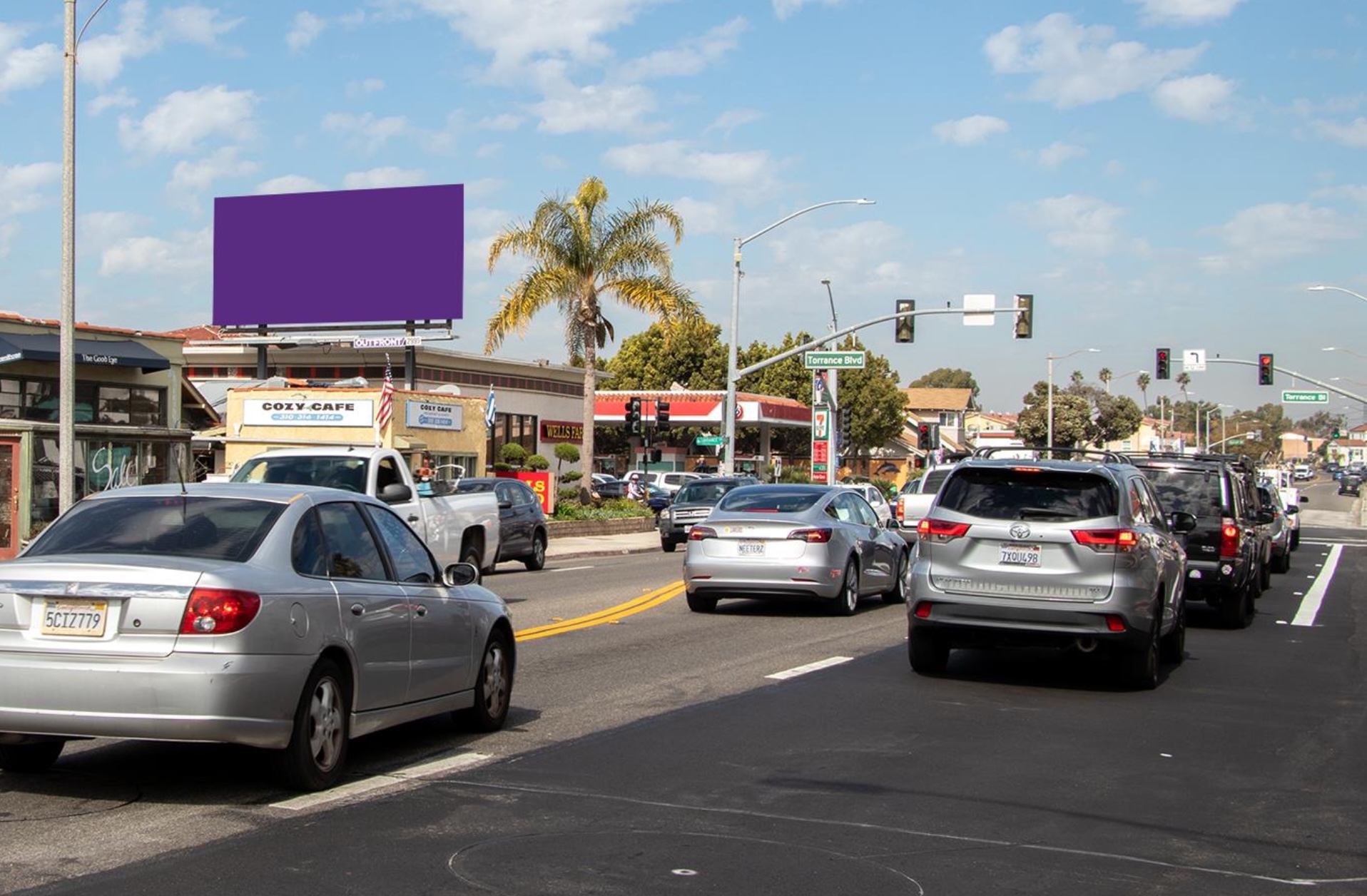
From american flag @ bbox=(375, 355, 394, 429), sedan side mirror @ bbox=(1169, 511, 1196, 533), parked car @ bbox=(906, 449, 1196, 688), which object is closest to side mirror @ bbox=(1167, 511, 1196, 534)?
sedan side mirror @ bbox=(1169, 511, 1196, 533)

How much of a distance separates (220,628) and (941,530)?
6887 millimetres

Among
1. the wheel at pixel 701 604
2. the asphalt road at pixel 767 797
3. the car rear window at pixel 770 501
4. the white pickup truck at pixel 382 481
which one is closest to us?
the asphalt road at pixel 767 797

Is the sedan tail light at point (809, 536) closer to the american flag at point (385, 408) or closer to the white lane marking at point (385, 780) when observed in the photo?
the white lane marking at point (385, 780)

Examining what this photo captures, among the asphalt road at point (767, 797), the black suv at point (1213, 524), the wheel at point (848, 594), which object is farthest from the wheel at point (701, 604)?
the black suv at point (1213, 524)

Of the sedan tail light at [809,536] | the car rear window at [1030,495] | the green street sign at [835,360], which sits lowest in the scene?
the sedan tail light at [809,536]

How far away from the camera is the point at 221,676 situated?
22.3 ft

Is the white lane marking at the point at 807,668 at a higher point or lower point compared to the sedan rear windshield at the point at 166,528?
lower

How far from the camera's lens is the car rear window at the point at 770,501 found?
18078 millimetres

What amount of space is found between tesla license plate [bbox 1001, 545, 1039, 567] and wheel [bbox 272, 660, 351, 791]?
6144 mm

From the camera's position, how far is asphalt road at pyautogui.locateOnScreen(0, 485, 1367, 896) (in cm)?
623

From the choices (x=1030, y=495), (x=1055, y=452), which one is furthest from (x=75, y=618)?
(x=1055, y=452)

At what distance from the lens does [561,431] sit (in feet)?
214

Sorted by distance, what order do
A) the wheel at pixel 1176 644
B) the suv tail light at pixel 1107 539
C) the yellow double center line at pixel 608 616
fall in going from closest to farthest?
1. the suv tail light at pixel 1107 539
2. the wheel at pixel 1176 644
3. the yellow double center line at pixel 608 616

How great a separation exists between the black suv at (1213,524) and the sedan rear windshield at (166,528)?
41.9ft
